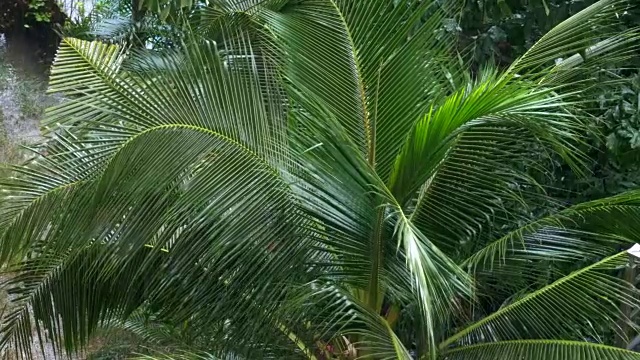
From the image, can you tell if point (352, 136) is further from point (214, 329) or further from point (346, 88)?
point (214, 329)

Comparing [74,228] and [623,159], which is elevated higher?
[74,228]

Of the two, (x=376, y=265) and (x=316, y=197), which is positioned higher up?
(x=316, y=197)

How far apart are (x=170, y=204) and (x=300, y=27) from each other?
0.76m

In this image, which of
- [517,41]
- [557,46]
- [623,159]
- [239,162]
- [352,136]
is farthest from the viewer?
[517,41]

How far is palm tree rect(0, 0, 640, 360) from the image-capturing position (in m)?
1.84

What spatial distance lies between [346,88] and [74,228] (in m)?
0.95

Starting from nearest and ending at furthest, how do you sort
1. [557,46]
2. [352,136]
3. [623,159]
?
1. [352,136]
2. [557,46]
3. [623,159]

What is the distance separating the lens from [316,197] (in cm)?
185

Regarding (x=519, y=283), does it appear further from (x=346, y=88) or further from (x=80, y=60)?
(x=80, y=60)

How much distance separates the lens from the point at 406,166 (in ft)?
5.81

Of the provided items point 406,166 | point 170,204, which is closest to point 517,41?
point 406,166

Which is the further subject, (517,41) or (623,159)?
(517,41)

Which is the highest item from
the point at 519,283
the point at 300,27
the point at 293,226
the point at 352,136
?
the point at 300,27

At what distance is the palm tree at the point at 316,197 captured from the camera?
1838 mm
